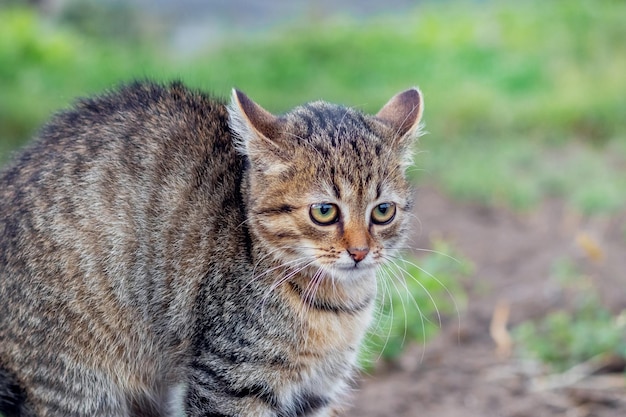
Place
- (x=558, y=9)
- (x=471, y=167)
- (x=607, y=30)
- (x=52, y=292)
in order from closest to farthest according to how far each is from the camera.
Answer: (x=52, y=292) < (x=471, y=167) < (x=607, y=30) < (x=558, y=9)

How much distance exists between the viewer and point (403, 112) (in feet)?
12.7

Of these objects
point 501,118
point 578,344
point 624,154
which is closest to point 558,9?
point 501,118

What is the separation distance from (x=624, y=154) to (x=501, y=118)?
1370 mm

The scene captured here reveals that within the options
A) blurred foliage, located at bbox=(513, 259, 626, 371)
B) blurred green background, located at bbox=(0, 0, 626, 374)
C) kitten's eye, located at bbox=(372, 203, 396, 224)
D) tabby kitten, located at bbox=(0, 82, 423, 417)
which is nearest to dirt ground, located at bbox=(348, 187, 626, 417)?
blurred foliage, located at bbox=(513, 259, 626, 371)

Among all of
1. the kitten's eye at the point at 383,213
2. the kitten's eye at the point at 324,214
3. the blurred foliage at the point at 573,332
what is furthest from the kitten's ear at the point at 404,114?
the blurred foliage at the point at 573,332

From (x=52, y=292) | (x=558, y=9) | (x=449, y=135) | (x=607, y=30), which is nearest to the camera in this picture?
(x=52, y=292)

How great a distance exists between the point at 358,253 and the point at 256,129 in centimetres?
61

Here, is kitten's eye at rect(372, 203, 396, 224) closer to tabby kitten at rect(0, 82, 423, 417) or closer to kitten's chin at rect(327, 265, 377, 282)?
tabby kitten at rect(0, 82, 423, 417)

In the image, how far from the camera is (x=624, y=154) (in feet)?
27.8

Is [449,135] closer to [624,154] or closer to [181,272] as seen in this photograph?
[624,154]

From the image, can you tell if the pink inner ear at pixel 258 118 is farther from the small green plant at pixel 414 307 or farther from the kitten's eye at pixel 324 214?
the small green plant at pixel 414 307

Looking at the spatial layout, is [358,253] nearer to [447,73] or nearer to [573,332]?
[573,332]

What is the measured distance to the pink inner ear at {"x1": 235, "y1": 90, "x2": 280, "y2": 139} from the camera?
3482 mm

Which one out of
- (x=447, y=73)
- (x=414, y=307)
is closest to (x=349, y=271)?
(x=414, y=307)
